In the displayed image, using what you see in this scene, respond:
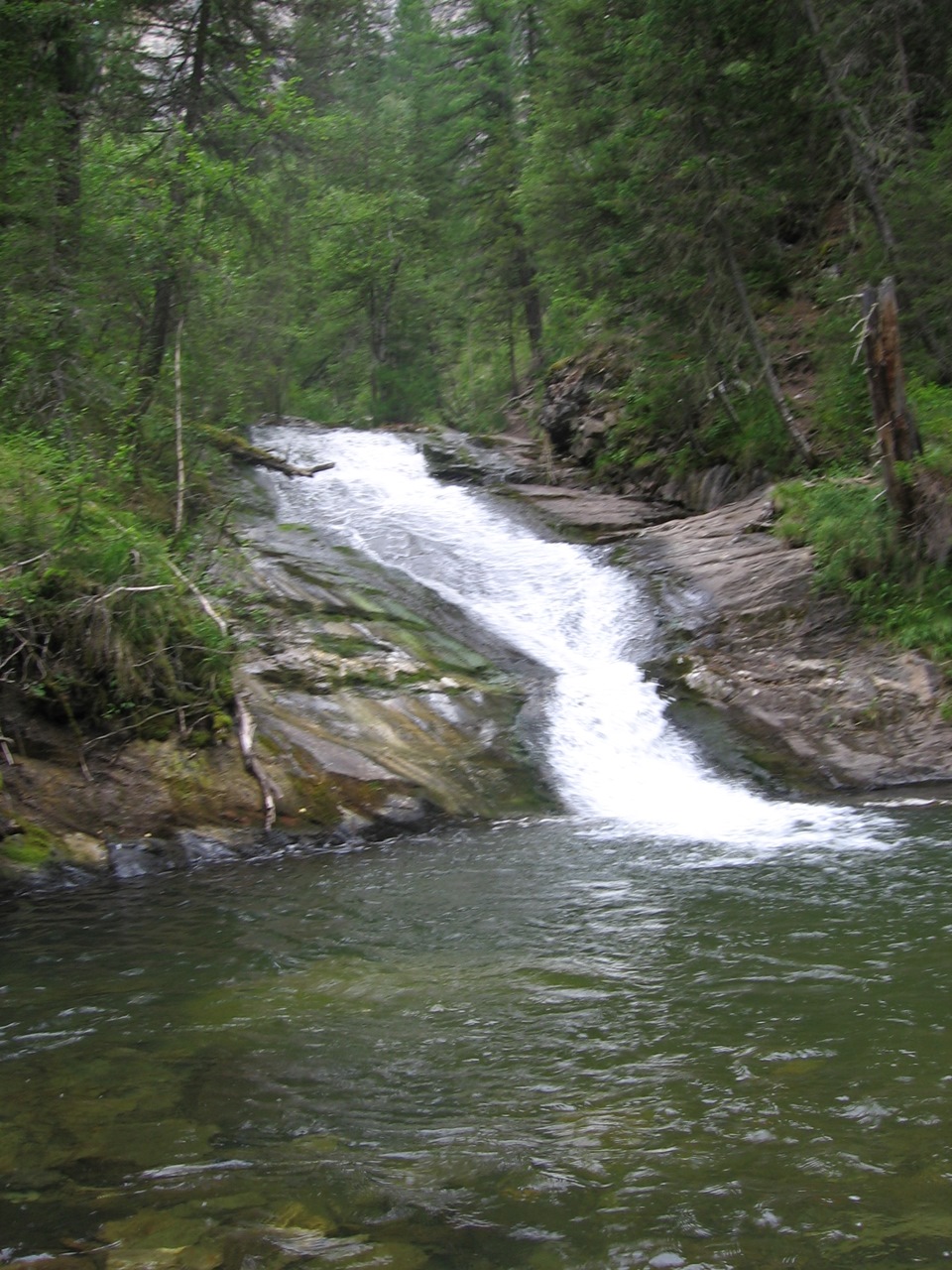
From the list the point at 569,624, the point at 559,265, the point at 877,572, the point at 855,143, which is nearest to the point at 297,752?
the point at 569,624

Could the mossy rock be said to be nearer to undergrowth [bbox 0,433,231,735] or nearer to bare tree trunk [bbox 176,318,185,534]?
undergrowth [bbox 0,433,231,735]

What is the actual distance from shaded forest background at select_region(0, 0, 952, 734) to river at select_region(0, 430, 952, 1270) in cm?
354

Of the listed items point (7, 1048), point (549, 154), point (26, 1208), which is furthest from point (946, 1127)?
point (549, 154)

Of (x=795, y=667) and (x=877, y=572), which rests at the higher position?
(x=877, y=572)

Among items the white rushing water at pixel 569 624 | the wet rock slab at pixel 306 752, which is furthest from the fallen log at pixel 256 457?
the wet rock slab at pixel 306 752

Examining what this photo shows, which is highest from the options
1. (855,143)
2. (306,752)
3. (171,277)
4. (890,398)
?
A: (855,143)

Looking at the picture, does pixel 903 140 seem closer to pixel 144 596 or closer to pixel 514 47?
pixel 144 596

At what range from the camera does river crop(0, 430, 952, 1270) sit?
3.80 meters

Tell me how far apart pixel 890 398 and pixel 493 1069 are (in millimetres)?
10606

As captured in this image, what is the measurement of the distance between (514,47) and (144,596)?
30.9 metres

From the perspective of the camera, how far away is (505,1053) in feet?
18.0

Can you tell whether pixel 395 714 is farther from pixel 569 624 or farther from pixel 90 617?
pixel 569 624

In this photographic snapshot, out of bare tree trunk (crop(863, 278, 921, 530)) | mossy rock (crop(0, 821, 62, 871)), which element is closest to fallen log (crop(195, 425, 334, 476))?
bare tree trunk (crop(863, 278, 921, 530))

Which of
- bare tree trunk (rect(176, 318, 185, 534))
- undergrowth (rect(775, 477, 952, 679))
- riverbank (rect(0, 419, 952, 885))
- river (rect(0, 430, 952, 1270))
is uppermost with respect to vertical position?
bare tree trunk (rect(176, 318, 185, 534))
